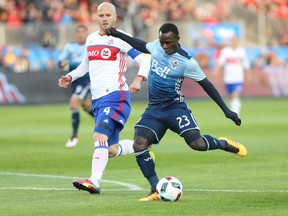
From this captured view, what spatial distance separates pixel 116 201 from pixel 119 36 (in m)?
2.13

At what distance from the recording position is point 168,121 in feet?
36.8

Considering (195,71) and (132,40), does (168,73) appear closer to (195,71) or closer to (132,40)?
(195,71)

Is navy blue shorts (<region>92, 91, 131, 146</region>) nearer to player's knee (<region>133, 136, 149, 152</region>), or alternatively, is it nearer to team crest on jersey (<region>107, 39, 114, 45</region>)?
team crest on jersey (<region>107, 39, 114, 45</region>)

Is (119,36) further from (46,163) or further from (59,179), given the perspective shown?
(46,163)

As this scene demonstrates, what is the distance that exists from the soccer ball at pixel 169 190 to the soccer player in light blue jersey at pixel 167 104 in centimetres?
30

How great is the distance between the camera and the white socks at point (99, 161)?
38.0 feet

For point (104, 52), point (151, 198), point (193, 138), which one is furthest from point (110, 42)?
point (151, 198)

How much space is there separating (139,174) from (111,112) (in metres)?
2.32

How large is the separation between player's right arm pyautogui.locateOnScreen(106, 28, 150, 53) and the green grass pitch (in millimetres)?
1811

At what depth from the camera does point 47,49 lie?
35125 millimetres

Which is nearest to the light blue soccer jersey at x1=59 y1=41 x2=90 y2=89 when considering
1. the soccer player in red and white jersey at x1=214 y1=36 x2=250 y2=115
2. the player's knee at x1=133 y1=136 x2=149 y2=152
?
the player's knee at x1=133 y1=136 x2=149 y2=152

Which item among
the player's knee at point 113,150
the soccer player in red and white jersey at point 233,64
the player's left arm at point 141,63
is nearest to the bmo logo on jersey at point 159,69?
the player's left arm at point 141,63

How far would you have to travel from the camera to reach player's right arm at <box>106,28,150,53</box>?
37.3 feet

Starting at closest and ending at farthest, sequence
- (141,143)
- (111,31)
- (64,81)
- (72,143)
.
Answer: (141,143) < (111,31) < (64,81) < (72,143)
